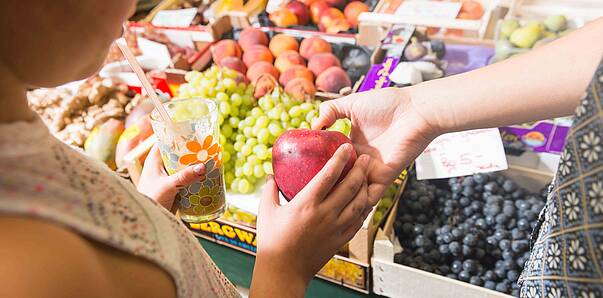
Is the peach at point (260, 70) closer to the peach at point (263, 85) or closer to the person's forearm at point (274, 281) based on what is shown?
the peach at point (263, 85)

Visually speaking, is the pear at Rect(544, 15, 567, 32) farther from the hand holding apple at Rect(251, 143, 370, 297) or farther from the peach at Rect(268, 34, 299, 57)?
the hand holding apple at Rect(251, 143, 370, 297)

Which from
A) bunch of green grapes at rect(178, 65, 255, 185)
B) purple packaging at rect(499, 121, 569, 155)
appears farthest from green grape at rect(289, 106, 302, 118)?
purple packaging at rect(499, 121, 569, 155)

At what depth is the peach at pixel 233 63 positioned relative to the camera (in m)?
2.21

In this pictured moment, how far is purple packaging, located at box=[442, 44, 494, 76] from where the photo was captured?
2061mm

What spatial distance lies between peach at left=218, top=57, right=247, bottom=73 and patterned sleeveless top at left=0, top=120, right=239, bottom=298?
1662mm

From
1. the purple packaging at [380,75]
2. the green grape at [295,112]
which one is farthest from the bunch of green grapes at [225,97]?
the purple packaging at [380,75]

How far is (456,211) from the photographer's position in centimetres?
162

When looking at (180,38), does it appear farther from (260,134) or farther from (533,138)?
(533,138)

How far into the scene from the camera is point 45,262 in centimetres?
41

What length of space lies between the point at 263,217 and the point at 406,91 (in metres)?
0.51

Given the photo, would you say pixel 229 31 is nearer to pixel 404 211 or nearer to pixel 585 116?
pixel 404 211

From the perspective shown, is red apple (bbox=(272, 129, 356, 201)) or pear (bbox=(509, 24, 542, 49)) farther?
pear (bbox=(509, 24, 542, 49))

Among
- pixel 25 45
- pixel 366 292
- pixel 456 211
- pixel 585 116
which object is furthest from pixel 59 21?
pixel 456 211

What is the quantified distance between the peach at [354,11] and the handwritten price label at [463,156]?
114cm
